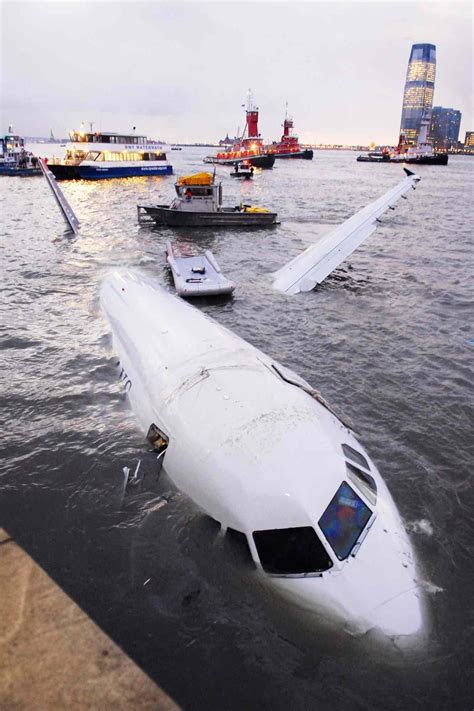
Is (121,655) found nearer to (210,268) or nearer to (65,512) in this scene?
(65,512)

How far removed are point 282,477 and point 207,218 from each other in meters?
40.4

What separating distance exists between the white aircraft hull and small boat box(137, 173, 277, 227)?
36192 millimetres

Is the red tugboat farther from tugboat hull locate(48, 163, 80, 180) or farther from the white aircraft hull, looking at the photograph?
the white aircraft hull

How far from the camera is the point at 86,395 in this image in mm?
15477

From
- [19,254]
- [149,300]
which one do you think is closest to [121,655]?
[149,300]

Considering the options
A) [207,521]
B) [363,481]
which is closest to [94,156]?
[207,521]

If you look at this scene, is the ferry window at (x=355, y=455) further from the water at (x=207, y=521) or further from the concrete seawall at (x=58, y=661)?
the concrete seawall at (x=58, y=661)

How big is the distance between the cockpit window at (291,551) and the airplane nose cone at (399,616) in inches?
41.8

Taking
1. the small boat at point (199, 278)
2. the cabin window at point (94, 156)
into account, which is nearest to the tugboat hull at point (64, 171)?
the cabin window at point (94, 156)

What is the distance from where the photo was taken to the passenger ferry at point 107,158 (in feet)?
329

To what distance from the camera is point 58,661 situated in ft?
23.6

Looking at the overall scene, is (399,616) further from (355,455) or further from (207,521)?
(207,521)

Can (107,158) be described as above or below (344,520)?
above

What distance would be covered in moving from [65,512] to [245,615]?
4.91m
